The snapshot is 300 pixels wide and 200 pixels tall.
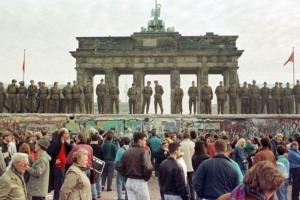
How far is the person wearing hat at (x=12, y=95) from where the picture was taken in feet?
76.5

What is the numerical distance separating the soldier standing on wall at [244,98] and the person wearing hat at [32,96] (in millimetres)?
11198

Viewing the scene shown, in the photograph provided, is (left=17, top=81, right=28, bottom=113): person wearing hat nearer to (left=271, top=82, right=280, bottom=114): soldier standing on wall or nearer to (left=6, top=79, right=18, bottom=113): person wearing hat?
(left=6, top=79, right=18, bottom=113): person wearing hat

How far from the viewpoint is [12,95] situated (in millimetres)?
23500

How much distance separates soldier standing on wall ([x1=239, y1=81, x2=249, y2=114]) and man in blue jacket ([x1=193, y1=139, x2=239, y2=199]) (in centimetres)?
1868

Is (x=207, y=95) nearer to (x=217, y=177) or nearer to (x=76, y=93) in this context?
(x=76, y=93)

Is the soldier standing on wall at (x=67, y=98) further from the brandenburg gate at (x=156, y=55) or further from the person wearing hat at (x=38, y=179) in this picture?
the person wearing hat at (x=38, y=179)

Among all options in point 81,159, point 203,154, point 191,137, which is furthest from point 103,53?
point 81,159

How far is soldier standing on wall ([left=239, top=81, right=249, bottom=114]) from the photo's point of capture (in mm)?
24406

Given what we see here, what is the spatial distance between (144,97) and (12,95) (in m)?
7.01

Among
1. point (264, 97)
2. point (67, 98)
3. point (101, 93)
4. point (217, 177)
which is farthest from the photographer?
point (264, 97)

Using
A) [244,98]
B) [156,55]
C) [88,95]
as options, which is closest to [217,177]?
[88,95]

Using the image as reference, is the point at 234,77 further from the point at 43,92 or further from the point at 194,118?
the point at 43,92

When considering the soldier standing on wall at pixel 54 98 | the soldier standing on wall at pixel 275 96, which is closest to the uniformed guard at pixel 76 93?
the soldier standing on wall at pixel 54 98

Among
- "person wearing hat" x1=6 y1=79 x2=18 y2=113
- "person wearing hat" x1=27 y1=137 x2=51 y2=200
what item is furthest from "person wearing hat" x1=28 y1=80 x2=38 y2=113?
"person wearing hat" x1=27 y1=137 x2=51 y2=200
